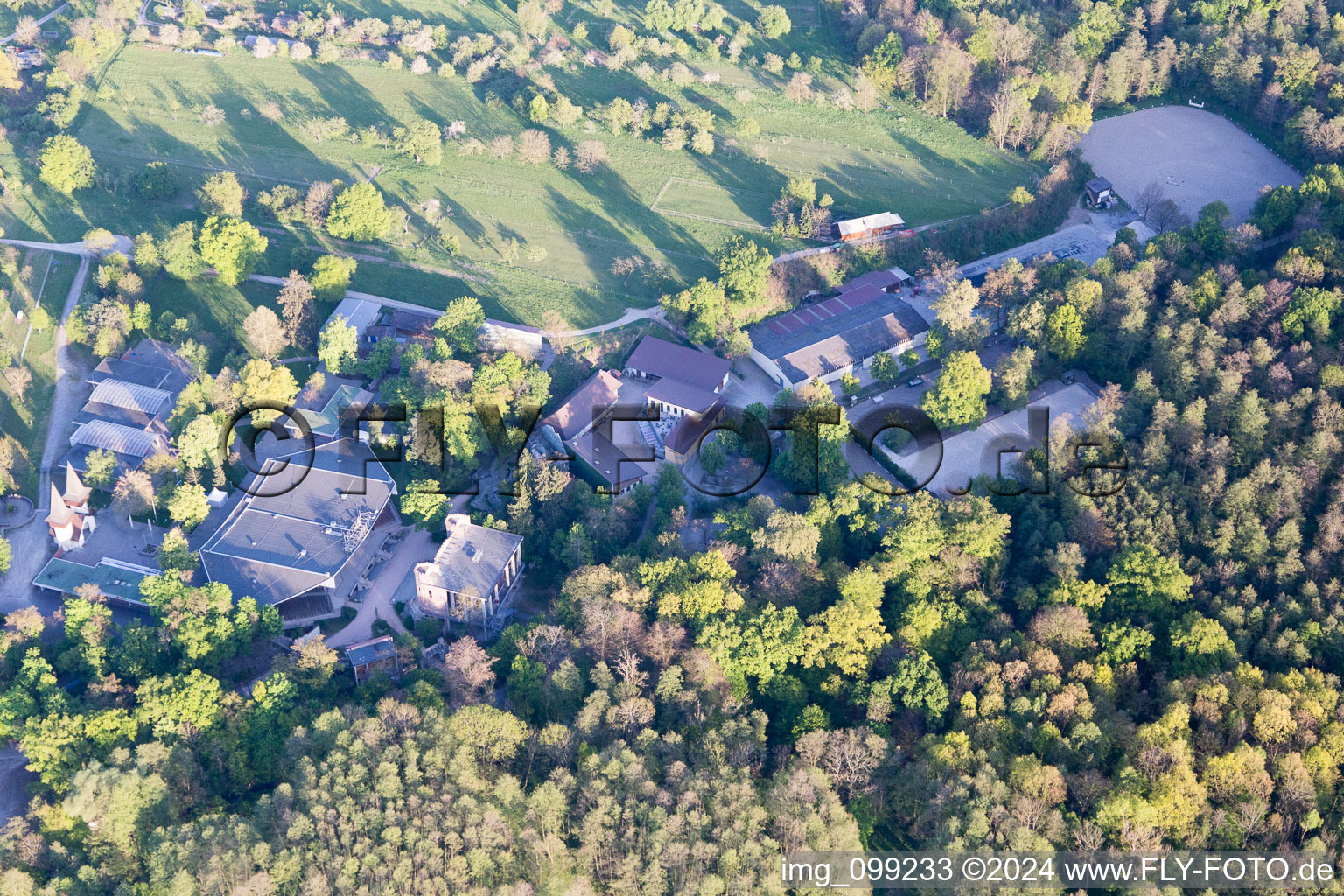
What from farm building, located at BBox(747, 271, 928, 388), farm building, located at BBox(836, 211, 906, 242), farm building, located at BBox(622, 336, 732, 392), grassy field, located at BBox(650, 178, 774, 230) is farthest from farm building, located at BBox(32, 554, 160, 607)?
farm building, located at BBox(836, 211, 906, 242)

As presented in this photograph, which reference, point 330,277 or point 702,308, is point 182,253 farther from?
point 702,308

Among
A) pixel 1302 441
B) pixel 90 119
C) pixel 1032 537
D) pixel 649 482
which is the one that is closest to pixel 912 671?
pixel 1032 537

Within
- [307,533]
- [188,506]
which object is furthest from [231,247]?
[307,533]

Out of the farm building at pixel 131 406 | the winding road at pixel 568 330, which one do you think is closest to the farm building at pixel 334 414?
the farm building at pixel 131 406

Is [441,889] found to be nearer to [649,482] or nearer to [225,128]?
[649,482]

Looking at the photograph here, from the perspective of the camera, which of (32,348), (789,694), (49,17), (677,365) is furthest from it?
(49,17)

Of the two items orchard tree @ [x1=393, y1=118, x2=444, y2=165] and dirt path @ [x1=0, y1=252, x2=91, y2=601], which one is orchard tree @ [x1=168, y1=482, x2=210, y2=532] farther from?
orchard tree @ [x1=393, y1=118, x2=444, y2=165]
